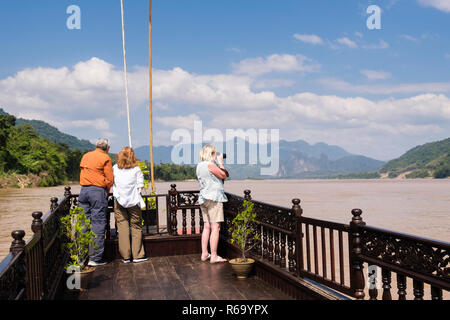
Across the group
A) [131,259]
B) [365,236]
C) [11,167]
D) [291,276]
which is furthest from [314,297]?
[11,167]

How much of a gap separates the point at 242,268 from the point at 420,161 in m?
155

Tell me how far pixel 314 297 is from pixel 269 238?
1.15 m

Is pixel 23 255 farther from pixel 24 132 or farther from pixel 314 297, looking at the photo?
pixel 24 132

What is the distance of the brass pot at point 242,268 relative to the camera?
Result: 471cm

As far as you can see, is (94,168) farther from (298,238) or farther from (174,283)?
(298,238)

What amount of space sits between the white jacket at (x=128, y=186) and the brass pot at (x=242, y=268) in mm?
1637

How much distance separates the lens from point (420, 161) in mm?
143125

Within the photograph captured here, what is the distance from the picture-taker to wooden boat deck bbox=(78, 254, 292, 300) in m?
4.20

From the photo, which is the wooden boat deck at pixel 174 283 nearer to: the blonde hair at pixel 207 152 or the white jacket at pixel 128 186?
the white jacket at pixel 128 186

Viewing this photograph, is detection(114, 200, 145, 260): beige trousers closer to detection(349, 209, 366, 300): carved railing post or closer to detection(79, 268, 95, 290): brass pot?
detection(79, 268, 95, 290): brass pot

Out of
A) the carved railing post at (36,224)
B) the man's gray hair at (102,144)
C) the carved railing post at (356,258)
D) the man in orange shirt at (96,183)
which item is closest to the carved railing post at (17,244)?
the carved railing post at (36,224)

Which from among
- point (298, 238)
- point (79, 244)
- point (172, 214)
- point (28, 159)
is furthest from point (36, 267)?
point (28, 159)
